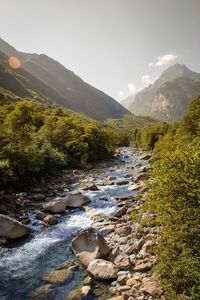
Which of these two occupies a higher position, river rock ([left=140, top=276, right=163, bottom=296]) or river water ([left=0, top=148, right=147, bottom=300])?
river rock ([left=140, top=276, right=163, bottom=296])

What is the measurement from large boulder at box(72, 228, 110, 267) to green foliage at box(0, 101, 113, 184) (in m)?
18.9

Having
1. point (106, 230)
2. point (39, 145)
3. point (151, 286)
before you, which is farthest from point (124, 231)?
point (39, 145)

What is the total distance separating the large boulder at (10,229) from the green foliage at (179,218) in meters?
14.7

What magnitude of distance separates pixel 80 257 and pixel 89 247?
0.96 meters

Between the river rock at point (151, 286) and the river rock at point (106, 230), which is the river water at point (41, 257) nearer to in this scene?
the river rock at point (106, 230)

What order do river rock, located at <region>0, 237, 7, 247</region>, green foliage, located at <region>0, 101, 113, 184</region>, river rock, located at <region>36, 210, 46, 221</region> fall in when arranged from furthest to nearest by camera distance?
1. green foliage, located at <region>0, 101, 113, 184</region>
2. river rock, located at <region>36, 210, 46, 221</region>
3. river rock, located at <region>0, 237, 7, 247</region>

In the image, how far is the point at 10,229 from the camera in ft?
87.2

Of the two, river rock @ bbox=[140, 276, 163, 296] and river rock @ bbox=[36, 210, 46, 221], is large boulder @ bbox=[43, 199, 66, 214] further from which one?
river rock @ bbox=[140, 276, 163, 296]

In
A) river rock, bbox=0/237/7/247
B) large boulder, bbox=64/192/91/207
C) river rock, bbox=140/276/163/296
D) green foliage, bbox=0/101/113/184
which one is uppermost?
green foliage, bbox=0/101/113/184

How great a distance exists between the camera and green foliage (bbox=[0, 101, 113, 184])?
46125 millimetres

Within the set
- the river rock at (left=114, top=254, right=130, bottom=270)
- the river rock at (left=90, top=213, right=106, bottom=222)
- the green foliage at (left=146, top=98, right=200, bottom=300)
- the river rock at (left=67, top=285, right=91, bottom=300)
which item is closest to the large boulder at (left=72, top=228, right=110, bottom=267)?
the river rock at (left=114, top=254, right=130, bottom=270)

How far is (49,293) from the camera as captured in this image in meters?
18.6

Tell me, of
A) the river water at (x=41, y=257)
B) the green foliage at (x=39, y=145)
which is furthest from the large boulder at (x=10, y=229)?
the green foliage at (x=39, y=145)

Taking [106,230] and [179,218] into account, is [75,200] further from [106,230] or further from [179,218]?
[179,218]
